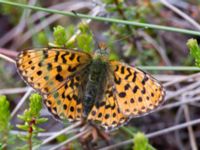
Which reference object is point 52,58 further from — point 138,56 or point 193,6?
point 193,6

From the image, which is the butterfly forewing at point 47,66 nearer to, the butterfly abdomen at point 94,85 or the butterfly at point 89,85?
the butterfly at point 89,85

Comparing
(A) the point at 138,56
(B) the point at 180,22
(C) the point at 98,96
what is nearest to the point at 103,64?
(C) the point at 98,96

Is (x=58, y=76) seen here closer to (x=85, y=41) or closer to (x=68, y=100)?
(x=68, y=100)

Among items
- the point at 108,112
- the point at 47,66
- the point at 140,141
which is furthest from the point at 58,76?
the point at 140,141

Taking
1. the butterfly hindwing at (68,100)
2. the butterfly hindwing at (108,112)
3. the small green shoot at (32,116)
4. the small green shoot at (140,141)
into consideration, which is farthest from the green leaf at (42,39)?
the small green shoot at (140,141)

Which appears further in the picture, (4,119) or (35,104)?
(4,119)

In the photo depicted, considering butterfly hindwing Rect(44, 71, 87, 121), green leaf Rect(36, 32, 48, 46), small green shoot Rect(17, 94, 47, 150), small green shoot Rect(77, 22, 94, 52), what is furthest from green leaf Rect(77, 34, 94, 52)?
green leaf Rect(36, 32, 48, 46)
